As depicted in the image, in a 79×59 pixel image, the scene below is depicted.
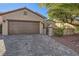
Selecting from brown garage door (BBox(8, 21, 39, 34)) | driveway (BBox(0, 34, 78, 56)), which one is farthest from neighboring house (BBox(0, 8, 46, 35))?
driveway (BBox(0, 34, 78, 56))

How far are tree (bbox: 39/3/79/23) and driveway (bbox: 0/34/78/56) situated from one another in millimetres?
630

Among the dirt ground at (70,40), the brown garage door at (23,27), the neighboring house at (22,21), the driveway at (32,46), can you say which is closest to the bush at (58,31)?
the dirt ground at (70,40)

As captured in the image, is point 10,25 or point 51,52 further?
point 10,25

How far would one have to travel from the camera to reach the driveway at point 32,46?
465cm

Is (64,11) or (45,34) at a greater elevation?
(64,11)

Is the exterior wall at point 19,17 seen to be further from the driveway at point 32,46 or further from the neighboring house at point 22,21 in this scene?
the driveway at point 32,46

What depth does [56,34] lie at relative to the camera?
4.92 meters

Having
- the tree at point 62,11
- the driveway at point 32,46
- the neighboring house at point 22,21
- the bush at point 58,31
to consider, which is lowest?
the driveway at point 32,46

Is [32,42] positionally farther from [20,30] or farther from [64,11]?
[64,11]

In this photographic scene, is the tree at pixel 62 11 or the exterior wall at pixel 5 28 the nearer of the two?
the exterior wall at pixel 5 28

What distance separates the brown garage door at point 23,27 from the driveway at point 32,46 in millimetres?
154

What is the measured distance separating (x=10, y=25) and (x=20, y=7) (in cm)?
60

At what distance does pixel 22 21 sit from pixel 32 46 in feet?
2.39

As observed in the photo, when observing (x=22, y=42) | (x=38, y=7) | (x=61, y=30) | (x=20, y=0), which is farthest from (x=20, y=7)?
(x=61, y=30)
